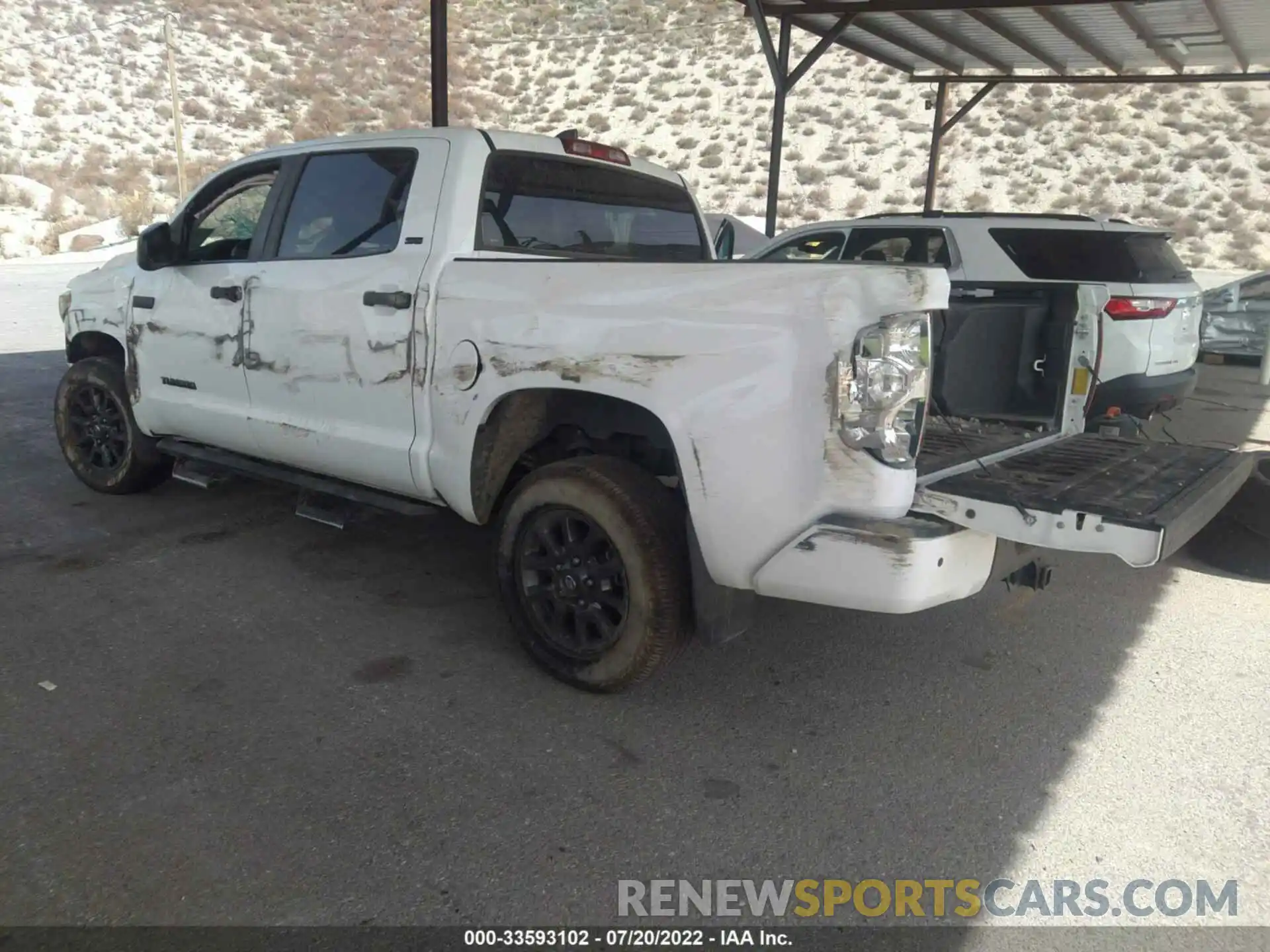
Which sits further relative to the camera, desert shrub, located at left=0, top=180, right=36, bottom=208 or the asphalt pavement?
desert shrub, located at left=0, top=180, right=36, bottom=208

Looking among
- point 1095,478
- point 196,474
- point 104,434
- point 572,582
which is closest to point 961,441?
point 1095,478

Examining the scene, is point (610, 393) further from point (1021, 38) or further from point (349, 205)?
point (1021, 38)

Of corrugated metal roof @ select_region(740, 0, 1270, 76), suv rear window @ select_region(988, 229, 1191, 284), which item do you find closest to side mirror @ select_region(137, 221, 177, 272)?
suv rear window @ select_region(988, 229, 1191, 284)

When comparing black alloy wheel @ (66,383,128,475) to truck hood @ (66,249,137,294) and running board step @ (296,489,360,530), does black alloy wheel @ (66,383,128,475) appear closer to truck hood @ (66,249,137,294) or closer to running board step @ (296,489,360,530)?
truck hood @ (66,249,137,294)

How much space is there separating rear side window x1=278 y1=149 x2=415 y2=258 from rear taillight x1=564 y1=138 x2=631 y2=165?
0.72 meters

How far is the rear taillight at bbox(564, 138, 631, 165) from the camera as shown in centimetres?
449

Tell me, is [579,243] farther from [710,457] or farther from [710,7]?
[710,7]

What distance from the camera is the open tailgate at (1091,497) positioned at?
2.87 meters

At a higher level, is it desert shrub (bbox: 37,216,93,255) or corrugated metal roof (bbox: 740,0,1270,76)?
corrugated metal roof (bbox: 740,0,1270,76)

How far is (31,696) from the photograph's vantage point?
11.8ft

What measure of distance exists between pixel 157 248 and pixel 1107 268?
6.43 m

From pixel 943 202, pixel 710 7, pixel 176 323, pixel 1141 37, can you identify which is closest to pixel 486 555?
pixel 176 323

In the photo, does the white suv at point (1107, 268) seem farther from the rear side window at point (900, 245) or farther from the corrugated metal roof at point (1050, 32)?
the corrugated metal roof at point (1050, 32)

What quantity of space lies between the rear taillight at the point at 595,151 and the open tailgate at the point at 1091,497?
87.6 inches
